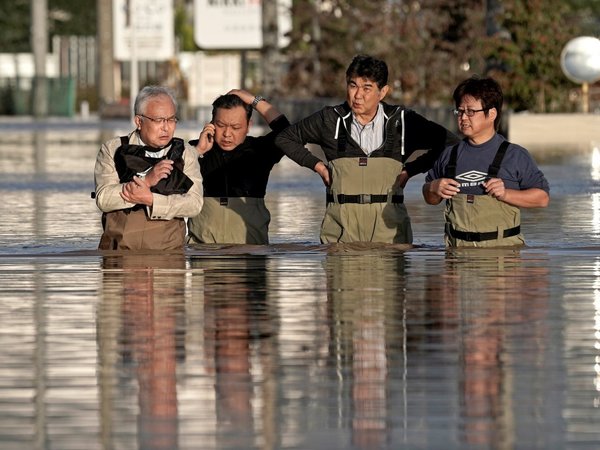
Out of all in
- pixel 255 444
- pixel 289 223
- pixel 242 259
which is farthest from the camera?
pixel 289 223

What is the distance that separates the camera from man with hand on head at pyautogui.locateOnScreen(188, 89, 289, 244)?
13.1 m

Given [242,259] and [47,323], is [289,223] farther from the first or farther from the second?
[47,323]

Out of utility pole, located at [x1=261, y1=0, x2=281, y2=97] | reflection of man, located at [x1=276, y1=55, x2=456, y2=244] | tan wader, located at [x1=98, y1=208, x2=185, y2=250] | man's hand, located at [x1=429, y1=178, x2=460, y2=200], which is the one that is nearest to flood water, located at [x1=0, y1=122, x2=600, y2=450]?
tan wader, located at [x1=98, y1=208, x2=185, y2=250]

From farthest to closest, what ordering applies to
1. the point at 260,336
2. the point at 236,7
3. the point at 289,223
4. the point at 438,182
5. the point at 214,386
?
the point at 236,7, the point at 289,223, the point at 438,182, the point at 260,336, the point at 214,386

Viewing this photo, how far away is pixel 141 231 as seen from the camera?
12695mm

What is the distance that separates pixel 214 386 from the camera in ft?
25.9

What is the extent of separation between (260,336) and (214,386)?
148 cm

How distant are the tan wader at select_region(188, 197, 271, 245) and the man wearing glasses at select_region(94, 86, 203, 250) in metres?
1.00

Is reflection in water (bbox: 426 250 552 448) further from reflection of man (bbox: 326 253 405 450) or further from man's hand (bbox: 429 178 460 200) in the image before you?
man's hand (bbox: 429 178 460 200)

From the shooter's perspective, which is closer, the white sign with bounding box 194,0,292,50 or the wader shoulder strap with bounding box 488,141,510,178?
the wader shoulder strap with bounding box 488,141,510,178

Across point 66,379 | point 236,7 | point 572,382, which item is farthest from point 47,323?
point 236,7

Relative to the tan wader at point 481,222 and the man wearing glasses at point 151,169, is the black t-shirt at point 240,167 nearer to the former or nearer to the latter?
the man wearing glasses at point 151,169

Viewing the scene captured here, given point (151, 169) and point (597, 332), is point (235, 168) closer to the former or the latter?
point (151, 169)

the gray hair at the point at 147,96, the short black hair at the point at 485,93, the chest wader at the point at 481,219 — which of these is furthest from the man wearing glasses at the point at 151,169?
the short black hair at the point at 485,93
